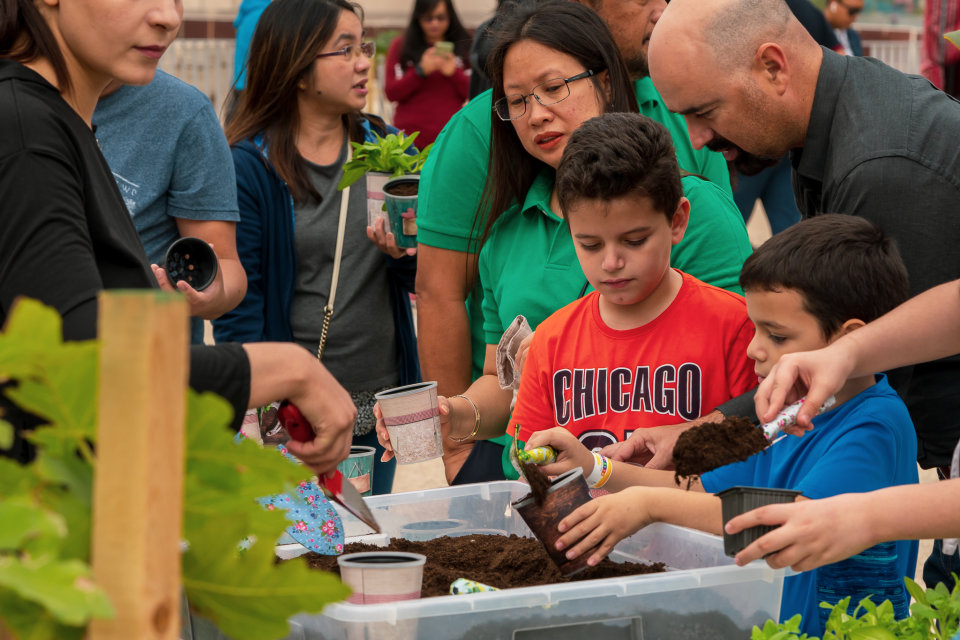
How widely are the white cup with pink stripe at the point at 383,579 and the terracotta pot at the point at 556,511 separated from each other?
8.0 inches

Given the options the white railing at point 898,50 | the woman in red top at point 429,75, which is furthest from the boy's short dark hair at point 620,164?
the white railing at point 898,50

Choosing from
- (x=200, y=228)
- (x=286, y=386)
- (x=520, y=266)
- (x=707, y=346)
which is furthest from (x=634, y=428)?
(x=200, y=228)

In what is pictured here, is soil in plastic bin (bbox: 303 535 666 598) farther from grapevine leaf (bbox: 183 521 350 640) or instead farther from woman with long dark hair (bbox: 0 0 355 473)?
grapevine leaf (bbox: 183 521 350 640)

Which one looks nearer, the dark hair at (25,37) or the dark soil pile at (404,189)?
the dark hair at (25,37)

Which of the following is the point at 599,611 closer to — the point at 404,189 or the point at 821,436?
the point at 821,436

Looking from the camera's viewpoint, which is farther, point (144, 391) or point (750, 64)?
point (750, 64)

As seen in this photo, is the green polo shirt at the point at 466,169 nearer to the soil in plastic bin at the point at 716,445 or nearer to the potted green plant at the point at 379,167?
the potted green plant at the point at 379,167

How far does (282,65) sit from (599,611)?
2.49 metres

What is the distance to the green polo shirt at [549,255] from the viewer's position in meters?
2.41

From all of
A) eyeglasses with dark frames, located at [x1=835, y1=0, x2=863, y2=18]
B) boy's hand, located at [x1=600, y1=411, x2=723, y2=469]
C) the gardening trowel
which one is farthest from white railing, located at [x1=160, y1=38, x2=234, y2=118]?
the gardening trowel

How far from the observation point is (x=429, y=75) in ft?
23.9

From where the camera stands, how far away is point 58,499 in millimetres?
811

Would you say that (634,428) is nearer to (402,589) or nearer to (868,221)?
(868,221)

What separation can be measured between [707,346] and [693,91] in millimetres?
627
